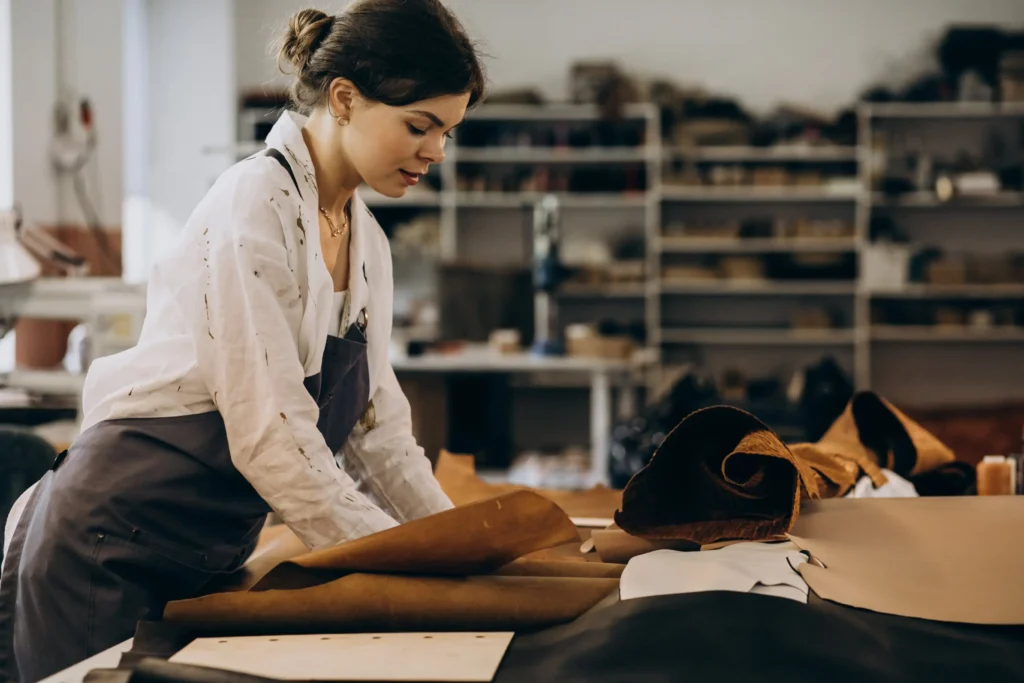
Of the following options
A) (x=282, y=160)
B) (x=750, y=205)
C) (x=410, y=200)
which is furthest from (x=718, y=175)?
(x=282, y=160)

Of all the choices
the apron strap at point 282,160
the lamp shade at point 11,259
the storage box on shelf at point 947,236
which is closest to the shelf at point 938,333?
the storage box on shelf at point 947,236

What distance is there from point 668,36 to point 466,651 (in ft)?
24.3

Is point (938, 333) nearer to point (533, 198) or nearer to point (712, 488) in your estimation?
point (533, 198)

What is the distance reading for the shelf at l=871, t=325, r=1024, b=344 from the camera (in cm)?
708

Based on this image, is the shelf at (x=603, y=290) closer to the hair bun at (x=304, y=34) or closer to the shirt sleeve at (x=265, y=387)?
the hair bun at (x=304, y=34)

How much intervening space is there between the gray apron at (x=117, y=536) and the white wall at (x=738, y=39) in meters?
6.78

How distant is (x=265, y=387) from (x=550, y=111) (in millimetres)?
6421

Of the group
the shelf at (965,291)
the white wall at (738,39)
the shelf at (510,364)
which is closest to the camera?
the shelf at (510,364)

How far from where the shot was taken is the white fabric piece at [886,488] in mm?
1120

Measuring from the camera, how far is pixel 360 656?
69 cm

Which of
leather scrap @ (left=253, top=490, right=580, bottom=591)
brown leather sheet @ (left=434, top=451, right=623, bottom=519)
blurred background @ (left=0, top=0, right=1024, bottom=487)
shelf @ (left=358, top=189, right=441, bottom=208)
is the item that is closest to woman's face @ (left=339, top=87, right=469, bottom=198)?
brown leather sheet @ (left=434, top=451, right=623, bottom=519)

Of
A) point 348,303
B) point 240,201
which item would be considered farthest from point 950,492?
point 240,201

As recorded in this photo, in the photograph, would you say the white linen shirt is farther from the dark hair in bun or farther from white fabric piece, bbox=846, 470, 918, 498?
white fabric piece, bbox=846, 470, 918, 498

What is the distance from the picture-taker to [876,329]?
7191 millimetres
